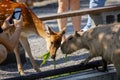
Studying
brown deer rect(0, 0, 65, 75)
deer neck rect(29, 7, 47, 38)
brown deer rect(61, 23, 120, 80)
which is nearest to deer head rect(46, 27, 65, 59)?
brown deer rect(0, 0, 65, 75)

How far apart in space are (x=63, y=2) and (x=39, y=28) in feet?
3.99

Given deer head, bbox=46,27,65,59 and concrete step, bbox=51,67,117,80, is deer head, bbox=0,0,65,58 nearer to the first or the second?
deer head, bbox=46,27,65,59

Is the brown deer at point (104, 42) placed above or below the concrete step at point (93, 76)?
above

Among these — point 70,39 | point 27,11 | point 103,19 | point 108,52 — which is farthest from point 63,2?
point 108,52

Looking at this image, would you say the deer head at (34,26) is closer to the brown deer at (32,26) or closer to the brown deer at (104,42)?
the brown deer at (32,26)

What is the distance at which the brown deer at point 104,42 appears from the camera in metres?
4.83

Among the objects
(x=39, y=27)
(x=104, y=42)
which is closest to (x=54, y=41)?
(x=39, y=27)

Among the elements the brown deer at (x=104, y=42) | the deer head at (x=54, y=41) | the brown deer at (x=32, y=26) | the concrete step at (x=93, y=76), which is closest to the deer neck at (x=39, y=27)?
the brown deer at (x=32, y=26)

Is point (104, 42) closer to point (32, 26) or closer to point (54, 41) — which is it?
point (54, 41)

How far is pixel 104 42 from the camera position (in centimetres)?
493

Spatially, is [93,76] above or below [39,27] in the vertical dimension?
below

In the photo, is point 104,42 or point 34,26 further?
point 34,26

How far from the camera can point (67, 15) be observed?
19.8 feet

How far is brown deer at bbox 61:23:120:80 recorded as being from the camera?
483 centimetres
